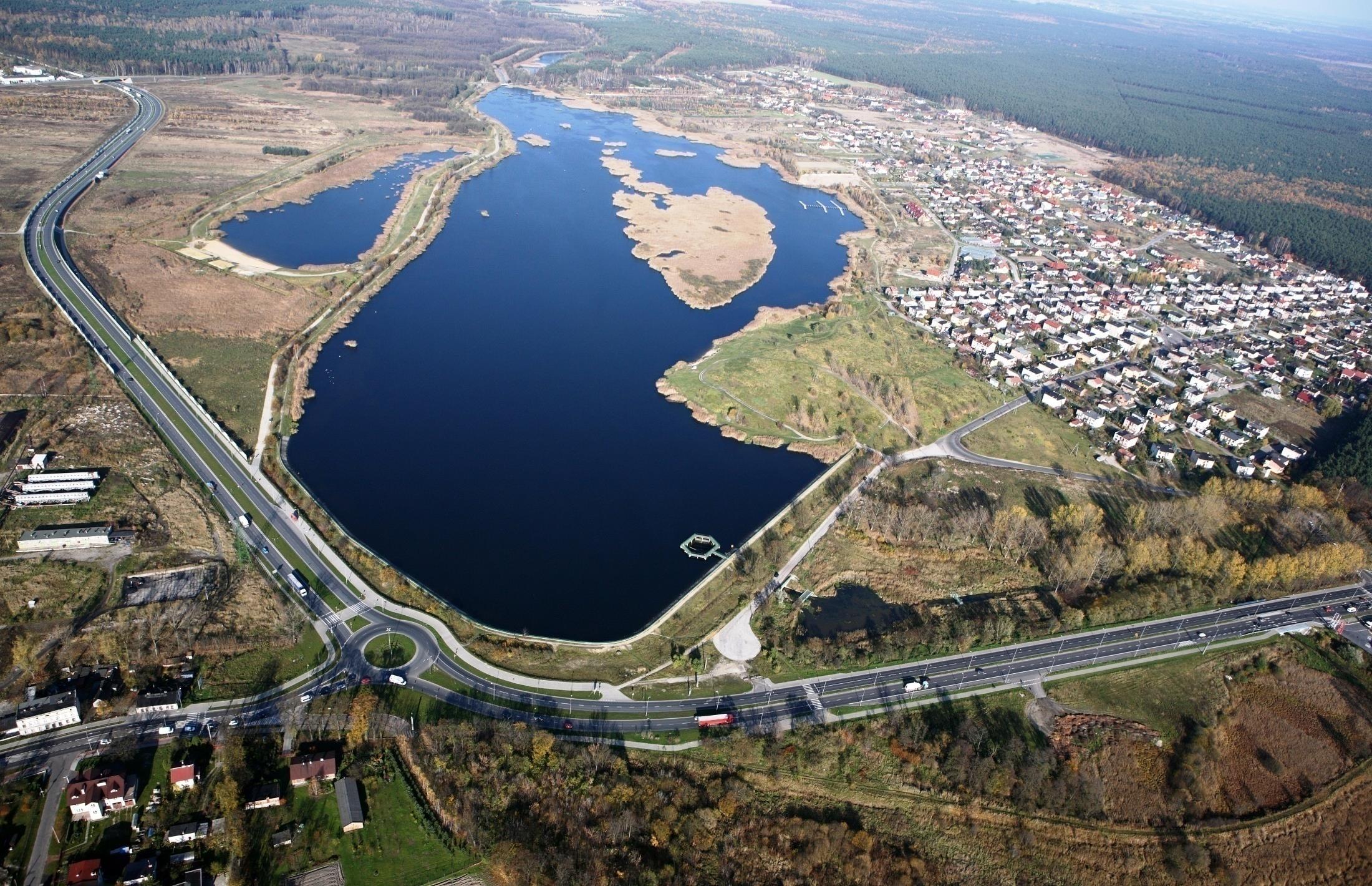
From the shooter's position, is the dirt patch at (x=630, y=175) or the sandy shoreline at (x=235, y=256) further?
the dirt patch at (x=630, y=175)

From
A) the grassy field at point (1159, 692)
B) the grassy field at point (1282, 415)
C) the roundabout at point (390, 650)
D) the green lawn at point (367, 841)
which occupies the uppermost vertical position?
the grassy field at point (1282, 415)

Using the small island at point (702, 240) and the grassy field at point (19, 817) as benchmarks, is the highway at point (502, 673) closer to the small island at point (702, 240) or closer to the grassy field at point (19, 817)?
the grassy field at point (19, 817)

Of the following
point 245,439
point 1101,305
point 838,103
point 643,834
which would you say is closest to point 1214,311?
point 1101,305

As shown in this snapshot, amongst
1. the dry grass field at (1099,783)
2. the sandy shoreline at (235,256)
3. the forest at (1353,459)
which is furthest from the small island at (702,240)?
the dry grass field at (1099,783)

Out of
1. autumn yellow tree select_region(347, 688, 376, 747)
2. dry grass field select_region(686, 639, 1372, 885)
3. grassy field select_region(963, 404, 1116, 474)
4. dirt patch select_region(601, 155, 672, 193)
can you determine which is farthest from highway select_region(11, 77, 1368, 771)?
dirt patch select_region(601, 155, 672, 193)

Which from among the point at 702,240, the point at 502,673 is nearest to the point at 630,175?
the point at 702,240

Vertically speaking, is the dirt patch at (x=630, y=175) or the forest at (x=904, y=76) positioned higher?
the forest at (x=904, y=76)

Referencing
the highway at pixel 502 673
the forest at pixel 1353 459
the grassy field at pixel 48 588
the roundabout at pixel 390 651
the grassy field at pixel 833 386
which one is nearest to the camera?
the highway at pixel 502 673
